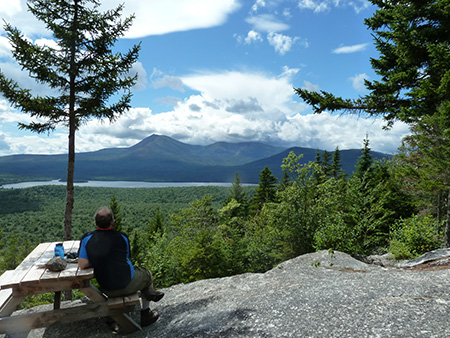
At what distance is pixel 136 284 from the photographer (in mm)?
4676

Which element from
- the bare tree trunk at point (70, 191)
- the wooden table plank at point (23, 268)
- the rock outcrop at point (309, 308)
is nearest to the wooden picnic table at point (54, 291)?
the wooden table plank at point (23, 268)

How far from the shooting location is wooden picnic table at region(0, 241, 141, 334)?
4141 millimetres

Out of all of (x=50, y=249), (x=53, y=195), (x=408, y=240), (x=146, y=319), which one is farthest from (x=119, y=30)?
(x=53, y=195)

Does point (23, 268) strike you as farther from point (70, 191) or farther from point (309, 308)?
point (70, 191)

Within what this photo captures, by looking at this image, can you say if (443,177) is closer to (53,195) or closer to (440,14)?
(440,14)

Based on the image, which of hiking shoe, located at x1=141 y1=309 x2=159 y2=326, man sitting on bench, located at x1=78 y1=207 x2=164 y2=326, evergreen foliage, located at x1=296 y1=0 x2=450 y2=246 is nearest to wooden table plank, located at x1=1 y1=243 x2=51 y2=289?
man sitting on bench, located at x1=78 y1=207 x2=164 y2=326

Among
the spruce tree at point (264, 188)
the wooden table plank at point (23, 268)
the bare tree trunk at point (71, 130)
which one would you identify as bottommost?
the spruce tree at point (264, 188)

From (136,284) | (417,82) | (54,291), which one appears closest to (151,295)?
(136,284)

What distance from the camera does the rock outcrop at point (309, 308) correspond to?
12.9 feet

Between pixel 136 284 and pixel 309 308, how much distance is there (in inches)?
119

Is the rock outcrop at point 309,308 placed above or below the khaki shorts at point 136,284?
below

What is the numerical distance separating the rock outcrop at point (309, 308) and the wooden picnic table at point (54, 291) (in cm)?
61

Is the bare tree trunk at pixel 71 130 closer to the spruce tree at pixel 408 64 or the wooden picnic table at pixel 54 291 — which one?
the wooden picnic table at pixel 54 291

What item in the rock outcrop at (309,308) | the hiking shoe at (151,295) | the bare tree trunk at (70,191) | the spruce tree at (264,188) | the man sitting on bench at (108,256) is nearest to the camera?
the rock outcrop at (309,308)
